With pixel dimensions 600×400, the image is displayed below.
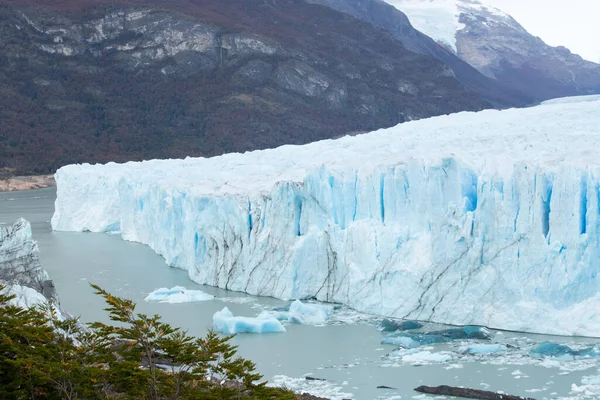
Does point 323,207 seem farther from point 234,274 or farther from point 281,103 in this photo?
point 281,103

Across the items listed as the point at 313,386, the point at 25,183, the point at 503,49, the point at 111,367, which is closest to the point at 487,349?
the point at 313,386

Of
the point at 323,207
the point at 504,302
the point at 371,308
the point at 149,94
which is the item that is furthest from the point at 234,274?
the point at 149,94

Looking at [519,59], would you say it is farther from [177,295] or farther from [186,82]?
[177,295]

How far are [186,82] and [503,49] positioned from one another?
74206 millimetres

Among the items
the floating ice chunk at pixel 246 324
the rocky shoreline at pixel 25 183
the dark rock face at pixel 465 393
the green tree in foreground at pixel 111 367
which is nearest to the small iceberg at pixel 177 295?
the floating ice chunk at pixel 246 324

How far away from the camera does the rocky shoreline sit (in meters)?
48.4

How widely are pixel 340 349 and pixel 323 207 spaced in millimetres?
3726

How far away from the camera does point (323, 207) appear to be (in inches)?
559

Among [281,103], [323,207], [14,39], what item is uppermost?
[14,39]

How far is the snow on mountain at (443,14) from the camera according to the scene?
13470 centimetres

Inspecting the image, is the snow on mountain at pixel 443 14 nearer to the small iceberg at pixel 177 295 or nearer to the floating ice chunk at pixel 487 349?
the small iceberg at pixel 177 295

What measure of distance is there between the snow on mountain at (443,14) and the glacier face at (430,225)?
118406 mm

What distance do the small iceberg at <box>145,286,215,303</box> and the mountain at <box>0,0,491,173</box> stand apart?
41492 mm

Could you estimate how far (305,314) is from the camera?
41.3ft
